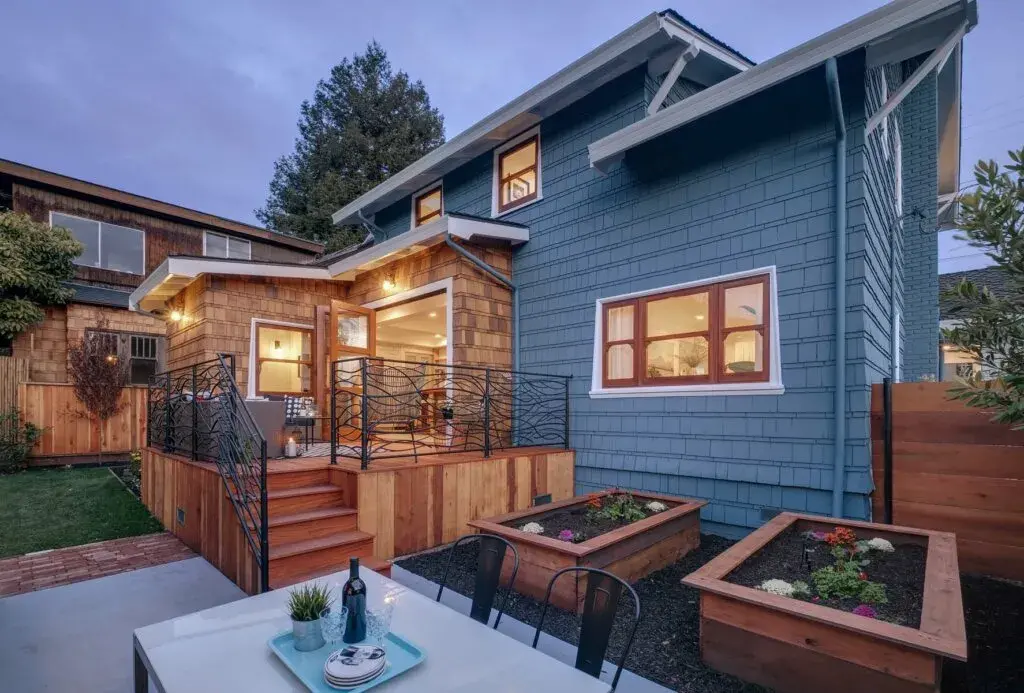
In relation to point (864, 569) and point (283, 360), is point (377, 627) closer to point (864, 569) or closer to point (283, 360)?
point (864, 569)

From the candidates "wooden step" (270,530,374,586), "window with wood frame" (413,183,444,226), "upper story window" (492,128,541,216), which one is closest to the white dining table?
"wooden step" (270,530,374,586)

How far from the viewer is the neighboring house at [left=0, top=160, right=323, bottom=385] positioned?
10.9 metres

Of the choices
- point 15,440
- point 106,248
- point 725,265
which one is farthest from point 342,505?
point 106,248

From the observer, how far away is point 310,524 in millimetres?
4113

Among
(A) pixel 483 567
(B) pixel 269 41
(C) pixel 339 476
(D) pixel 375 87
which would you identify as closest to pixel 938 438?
(A) pixel 483 567

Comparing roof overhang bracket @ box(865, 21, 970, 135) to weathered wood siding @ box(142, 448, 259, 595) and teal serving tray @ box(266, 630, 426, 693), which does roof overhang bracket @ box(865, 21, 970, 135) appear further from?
weathered wood siding @ box(142, 448, 259, 595)

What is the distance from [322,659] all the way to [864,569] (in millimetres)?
3426

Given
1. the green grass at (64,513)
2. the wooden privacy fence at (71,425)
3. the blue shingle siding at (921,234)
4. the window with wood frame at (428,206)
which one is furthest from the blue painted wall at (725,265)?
the wooden privacy fence at (71,425)

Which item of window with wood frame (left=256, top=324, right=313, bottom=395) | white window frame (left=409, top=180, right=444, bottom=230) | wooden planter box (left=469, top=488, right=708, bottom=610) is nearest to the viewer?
wooden planter box (left=469, top=488, right=708, bottom=610)

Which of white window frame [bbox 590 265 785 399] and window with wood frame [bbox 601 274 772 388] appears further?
window with wood frame [bbox 601 274 772 388]

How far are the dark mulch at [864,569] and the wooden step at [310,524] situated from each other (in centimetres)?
301

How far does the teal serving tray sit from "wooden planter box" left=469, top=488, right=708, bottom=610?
182cm

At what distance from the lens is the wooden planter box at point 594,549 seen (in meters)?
3.56

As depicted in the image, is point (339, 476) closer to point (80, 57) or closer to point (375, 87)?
point (375, 87)
